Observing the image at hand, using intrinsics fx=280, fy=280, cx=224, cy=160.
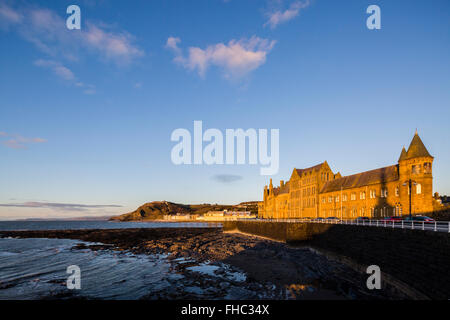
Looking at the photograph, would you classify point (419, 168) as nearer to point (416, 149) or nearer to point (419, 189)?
point (416, 149)

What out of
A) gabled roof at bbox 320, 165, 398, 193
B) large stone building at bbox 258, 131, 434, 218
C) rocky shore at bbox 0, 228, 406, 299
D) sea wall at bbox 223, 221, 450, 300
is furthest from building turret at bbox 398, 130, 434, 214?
rocky shore at bbox 0, 228, 406, 299

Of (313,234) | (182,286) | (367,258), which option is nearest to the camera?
(182,286)

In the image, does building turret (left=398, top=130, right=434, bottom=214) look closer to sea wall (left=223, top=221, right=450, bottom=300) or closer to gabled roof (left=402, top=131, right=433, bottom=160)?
gabled roof (left=402, top=131, right=433, bottom=160)

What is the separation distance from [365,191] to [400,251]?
49903 millimetres

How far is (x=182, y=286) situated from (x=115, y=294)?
211 inches

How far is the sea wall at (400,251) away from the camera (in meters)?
17.8

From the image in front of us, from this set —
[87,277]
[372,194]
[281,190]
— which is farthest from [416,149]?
[281,190]

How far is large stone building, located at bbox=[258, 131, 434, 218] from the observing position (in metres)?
52.1

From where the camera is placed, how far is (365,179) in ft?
235

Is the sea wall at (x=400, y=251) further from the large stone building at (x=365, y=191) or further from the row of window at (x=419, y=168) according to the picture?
the row of window at (x=419, y=168)

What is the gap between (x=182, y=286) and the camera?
24.0 meters

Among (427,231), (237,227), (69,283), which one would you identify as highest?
(427,231)
